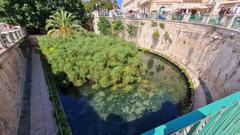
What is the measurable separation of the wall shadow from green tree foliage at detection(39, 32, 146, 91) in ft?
6.69

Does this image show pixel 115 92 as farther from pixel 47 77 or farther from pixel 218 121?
pixel 218 121

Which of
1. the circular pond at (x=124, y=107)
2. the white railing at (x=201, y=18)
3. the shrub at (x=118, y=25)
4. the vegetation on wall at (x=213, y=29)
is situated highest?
the white railing at (x=201, y=18)

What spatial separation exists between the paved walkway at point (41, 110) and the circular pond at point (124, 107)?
1.41 metres

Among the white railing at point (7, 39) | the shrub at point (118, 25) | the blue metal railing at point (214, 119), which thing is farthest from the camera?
the shrub at point (118, 25)

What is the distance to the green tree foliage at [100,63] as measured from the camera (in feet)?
32.2

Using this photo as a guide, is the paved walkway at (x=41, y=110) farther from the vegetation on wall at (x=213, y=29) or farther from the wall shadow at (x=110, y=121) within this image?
the vegetation on wall at (x=213, y=29)

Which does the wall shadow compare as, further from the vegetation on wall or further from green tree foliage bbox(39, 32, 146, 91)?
the vegetation on wall

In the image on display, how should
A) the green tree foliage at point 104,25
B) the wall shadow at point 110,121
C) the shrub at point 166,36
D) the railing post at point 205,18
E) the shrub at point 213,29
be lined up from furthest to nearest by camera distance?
the green tree foliage at point 104,25 → the shrub at point 166,36 → the railing post at point 205,18 → the shrub at point 213,29 → the wall shadow at point 110,121

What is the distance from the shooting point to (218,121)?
1871 millimetres

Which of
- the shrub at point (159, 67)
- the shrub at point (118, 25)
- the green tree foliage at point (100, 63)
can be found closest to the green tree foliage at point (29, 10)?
the shrub at point (118, 25)

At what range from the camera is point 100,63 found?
957 centimetres

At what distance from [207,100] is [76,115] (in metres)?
7.60

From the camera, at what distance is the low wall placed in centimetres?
830

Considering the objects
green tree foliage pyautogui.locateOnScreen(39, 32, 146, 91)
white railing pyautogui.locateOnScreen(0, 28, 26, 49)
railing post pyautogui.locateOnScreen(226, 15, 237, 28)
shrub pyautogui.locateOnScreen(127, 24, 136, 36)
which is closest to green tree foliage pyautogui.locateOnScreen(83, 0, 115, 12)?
shrub pyautogui.locateOnScreen(127, 24, 136, 36)
